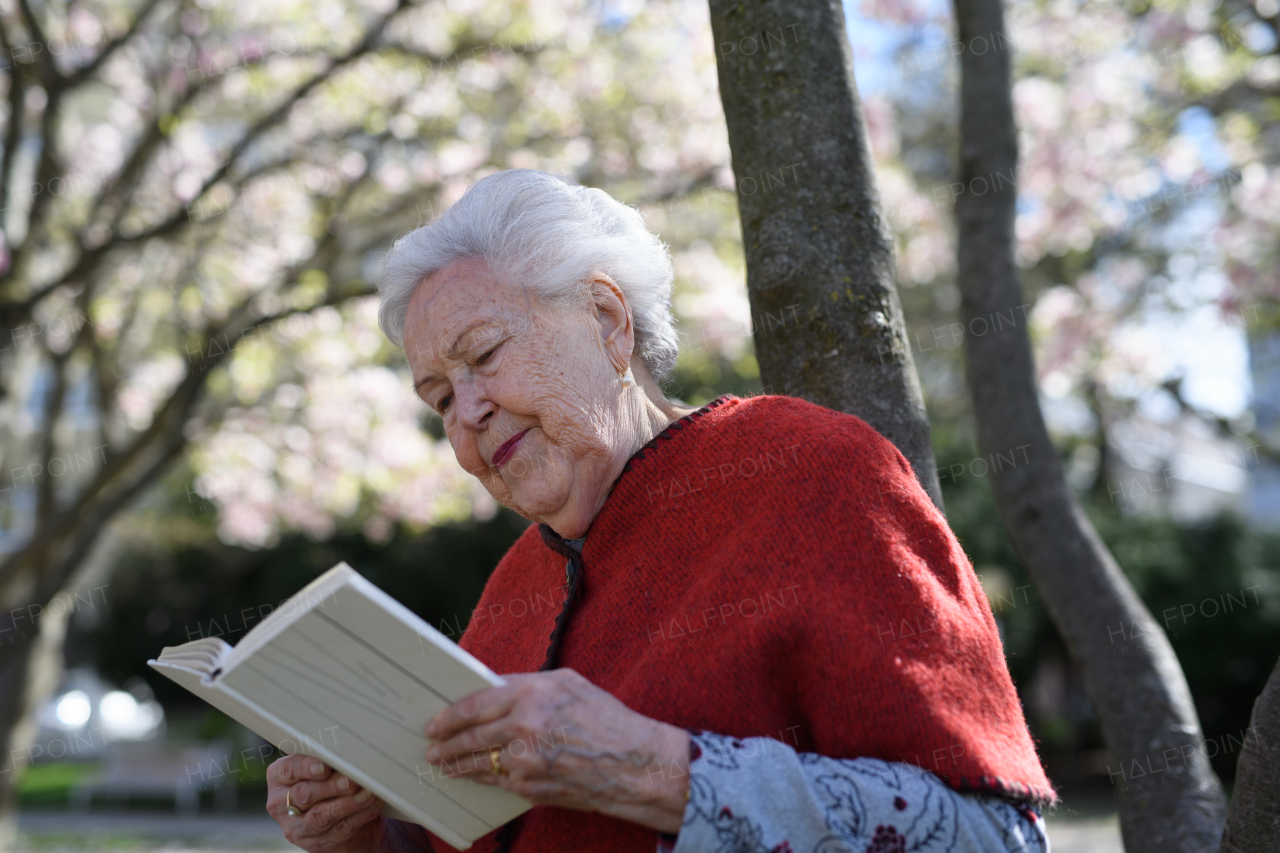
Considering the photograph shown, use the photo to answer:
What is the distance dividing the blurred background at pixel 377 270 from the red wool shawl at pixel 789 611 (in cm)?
145

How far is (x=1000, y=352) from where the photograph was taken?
9.98 ft

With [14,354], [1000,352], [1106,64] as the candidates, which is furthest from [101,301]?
[1106,64]

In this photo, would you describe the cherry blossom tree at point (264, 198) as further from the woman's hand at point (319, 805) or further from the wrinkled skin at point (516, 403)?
the woman's hand at point (319, 805)

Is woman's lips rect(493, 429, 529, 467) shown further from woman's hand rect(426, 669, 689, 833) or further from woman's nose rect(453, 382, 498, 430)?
woman's hand rect(426, 669, 689, 833)

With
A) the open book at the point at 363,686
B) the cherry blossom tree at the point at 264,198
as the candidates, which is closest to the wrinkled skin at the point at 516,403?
the open book at the point at 363,686

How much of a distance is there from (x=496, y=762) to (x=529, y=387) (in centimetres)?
64

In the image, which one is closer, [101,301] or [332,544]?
[101,301]

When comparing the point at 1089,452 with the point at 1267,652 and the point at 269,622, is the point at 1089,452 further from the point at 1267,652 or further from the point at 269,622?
the point at 269,622

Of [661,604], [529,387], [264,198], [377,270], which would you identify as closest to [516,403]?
[529,387]

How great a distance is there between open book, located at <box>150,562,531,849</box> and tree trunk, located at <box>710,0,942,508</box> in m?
1.06

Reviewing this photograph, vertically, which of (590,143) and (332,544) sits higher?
(590,143)

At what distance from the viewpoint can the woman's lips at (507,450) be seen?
177cm

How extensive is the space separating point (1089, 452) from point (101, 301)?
563 inches

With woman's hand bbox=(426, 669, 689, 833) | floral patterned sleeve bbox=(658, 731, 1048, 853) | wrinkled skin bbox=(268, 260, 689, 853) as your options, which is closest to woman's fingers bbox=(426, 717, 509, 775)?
woman's hand bbox=(426, 669, 689, 833)
